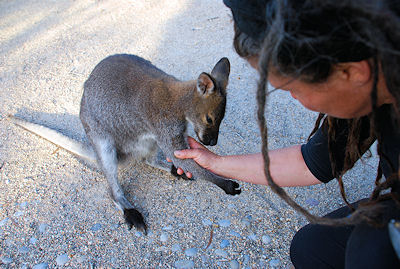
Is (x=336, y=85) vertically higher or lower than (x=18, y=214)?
higher

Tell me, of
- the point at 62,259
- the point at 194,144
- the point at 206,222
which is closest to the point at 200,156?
the point at 194,144

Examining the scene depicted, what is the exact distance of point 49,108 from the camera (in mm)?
2895

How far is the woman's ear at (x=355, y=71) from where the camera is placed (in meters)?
0.86

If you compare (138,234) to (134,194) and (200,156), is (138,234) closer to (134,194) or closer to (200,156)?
(134,194)

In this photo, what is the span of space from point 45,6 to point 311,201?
4.50 meters

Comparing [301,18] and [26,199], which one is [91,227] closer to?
[26,199]

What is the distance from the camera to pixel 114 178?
2.14 m

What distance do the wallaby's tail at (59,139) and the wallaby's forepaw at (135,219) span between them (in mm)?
545

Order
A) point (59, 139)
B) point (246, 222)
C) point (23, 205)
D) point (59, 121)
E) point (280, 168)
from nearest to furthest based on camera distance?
point (280, 168) → point (246, 222) → point (23, 205) → point (59, 139) → point (59, 121)

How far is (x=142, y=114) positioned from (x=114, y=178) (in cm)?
41

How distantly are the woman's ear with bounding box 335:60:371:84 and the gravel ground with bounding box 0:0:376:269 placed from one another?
428 mm

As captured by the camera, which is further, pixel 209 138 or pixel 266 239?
pixel 209 138

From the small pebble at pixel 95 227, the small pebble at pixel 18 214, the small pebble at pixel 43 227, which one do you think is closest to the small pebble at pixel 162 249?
the small pebble at pixel 95 227

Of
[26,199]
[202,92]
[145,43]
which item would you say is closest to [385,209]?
[202,92]
